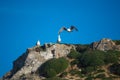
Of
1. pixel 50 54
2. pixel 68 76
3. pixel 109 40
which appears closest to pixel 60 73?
pixel 68 76

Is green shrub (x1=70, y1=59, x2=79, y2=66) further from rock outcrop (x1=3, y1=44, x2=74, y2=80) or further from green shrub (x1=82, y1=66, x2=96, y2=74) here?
rock outcrop (x1=3, y1=44, x2=74, y2=80)

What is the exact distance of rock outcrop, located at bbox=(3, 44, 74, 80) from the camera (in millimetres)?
71562

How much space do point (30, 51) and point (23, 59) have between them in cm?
344

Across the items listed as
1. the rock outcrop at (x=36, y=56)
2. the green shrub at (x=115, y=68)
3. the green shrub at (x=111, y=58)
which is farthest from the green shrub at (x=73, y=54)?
the green shrub at (x=115, y=68)

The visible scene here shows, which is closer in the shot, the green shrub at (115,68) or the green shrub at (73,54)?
the green shrub at (115,68)

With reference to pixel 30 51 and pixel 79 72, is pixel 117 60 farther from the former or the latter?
pixel 30 51

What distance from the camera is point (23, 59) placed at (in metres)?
77.3

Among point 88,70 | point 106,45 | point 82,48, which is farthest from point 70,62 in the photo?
point 106,45

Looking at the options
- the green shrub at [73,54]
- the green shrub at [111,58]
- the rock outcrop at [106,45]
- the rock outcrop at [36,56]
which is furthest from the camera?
the rock outcrop at [106,45]

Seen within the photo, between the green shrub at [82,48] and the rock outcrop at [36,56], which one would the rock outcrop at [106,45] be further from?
the rock outcrop at [36,56]

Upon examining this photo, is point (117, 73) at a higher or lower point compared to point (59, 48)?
lower

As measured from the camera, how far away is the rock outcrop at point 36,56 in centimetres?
7156

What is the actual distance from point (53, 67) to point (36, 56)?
20.1 feet

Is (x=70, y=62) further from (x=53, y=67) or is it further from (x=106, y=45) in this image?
(x=106, y=45)
